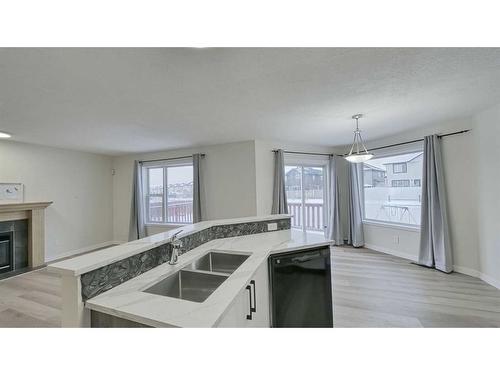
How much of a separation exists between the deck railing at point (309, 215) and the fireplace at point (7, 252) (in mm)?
5090

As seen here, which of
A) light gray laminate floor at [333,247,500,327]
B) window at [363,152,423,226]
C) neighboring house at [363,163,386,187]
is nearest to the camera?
light gray laminate floor at [333,247,500,327]

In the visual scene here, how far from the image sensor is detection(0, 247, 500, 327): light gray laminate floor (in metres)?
2.18

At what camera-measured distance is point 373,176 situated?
4.73m

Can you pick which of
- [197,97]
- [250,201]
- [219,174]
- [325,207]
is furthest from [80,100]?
[325,207]

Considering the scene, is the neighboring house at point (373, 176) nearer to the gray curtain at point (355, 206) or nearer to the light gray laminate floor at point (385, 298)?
the gray curtain at point (355, 206)

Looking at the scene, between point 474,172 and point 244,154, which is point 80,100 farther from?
A: point 474,172

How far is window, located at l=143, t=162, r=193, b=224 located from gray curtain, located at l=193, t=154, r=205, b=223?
367 mm

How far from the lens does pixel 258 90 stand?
222 cm

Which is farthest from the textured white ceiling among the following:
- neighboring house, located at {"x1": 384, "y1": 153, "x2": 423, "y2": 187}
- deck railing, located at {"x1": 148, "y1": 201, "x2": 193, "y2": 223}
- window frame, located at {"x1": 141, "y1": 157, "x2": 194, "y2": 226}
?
deck railing, located at {"x1": 148, "y1": 201, "x2": 193, "y2": 223}

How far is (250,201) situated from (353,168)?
234cm

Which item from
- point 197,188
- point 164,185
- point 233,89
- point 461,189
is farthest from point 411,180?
point 164,185

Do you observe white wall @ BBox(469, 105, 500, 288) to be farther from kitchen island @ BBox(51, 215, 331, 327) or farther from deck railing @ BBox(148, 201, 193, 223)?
deck railing @ BBox(148, 201, 193, 223)

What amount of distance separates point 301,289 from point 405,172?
354cm

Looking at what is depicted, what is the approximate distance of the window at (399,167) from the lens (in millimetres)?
4172
